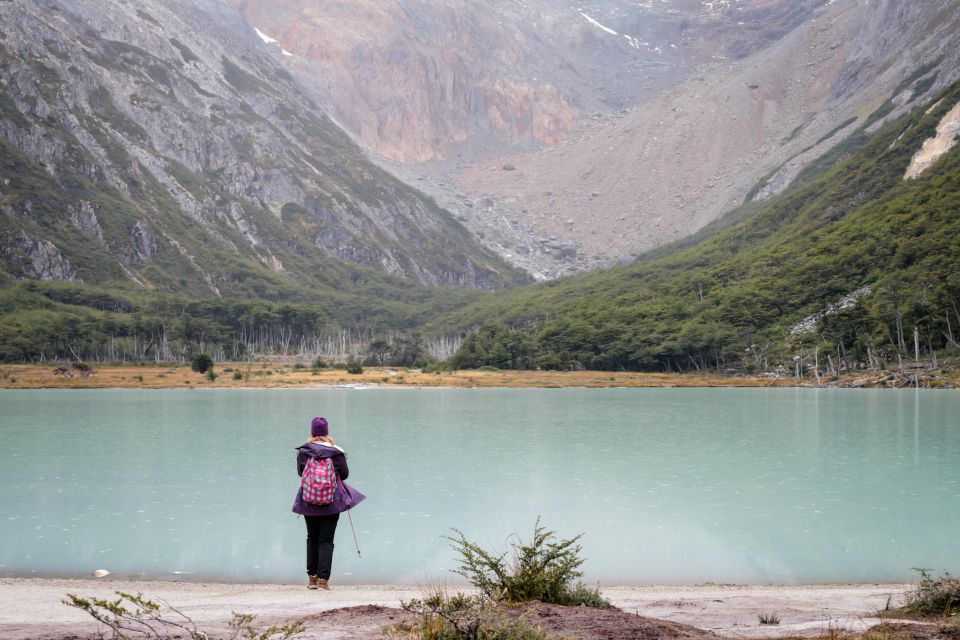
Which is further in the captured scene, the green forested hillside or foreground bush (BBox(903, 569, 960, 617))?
the green forested hillside

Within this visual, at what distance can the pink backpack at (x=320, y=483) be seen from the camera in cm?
1198

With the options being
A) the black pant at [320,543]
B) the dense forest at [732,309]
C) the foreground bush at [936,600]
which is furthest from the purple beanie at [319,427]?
Result: the dense forest at [732,309]

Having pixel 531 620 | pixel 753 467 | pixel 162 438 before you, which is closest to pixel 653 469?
pixel 753 467

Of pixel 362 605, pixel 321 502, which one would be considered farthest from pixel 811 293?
pixel 362 605

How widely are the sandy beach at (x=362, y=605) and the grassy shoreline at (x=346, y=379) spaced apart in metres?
75.7

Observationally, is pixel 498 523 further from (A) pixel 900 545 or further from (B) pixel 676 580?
(A) pixel 900 545

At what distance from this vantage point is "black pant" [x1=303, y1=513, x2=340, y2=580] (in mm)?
12281

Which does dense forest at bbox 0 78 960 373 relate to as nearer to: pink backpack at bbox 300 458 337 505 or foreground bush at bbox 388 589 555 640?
pink backpack at bbox 300 458 337 505

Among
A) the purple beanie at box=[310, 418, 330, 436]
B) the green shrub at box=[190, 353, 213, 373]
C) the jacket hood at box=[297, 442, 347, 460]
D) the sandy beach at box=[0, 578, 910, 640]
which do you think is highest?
the green shrub at box=[190, 353, 213, 373]

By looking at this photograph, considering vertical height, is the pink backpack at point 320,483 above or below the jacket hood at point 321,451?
below

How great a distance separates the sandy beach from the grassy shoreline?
248 feet

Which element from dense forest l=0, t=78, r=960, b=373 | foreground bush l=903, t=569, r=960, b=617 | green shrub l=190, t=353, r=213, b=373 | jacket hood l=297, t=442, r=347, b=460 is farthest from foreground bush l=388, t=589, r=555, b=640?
green shrub l=190, t=353, r=213, b=373

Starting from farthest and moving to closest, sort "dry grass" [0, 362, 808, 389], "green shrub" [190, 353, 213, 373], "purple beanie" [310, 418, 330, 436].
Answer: "green shrub" [190, 353, 213, 373] → "dry grass" [0, 362, 808, 389] → "purple beanie" [310, 418, 330, 436]

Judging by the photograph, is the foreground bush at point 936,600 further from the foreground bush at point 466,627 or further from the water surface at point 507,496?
the foreground bush at point 466,627
